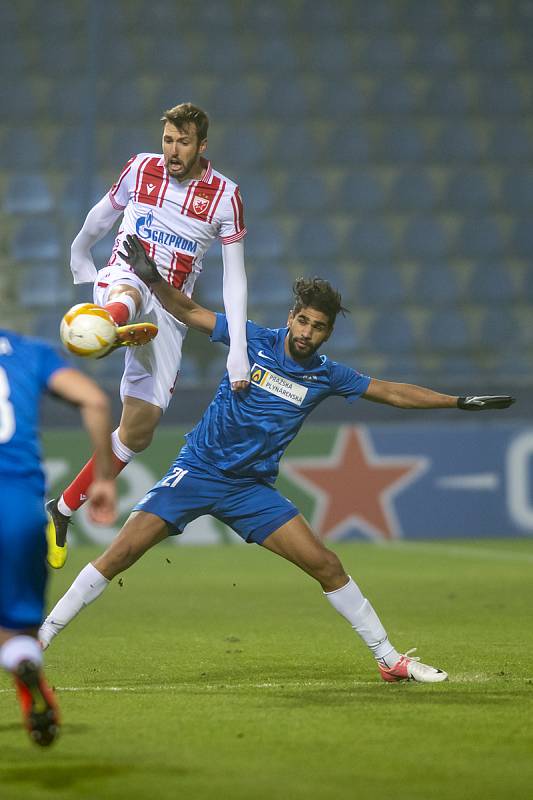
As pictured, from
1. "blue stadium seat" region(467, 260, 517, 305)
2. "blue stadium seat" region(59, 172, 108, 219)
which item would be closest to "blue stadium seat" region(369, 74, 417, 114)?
"blue stadium seat" region(467, 260, 517, 305)

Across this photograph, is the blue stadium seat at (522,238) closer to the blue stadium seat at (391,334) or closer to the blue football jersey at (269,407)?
the blue stadium seat at (391,334)

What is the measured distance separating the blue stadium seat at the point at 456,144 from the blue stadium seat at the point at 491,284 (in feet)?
6.30

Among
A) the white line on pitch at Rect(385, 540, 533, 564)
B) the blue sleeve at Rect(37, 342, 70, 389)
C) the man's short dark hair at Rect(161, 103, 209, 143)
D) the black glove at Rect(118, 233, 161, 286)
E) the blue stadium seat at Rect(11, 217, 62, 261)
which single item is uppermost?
the man's short dark hair at Rect(161, 103, 209, 143)

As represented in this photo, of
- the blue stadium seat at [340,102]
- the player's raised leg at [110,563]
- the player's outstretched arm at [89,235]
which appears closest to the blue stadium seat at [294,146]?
the blue stadium seat at [340,102]

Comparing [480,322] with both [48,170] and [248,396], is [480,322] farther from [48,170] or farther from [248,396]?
[248,396]

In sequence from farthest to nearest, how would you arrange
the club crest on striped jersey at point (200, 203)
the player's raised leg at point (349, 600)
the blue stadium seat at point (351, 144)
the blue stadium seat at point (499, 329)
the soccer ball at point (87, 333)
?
the blue stadium seat at point (351, 144), the blue stadium seat at point (499, 329), the club crest on striped jersey at point (200, 203), the player's raised leg at point (349, 600), the soccer ball at point (87, 333)

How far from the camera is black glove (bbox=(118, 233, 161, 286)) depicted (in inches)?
240

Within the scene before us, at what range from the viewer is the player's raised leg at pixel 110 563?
6.11m

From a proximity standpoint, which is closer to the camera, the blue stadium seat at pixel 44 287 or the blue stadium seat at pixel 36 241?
the blue stadium seat at pixel 44 287

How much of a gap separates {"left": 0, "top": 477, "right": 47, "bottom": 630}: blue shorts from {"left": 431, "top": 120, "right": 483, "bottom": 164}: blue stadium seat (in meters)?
14.8

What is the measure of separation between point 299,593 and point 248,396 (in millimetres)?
4401

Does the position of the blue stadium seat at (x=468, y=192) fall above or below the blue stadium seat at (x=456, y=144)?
below

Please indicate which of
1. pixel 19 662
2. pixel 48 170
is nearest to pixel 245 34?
pixel 48 170

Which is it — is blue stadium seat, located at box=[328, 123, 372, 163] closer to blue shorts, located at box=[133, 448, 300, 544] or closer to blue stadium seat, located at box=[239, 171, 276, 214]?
blue stadium seat, located at box=[239, 171, 276, 214]
